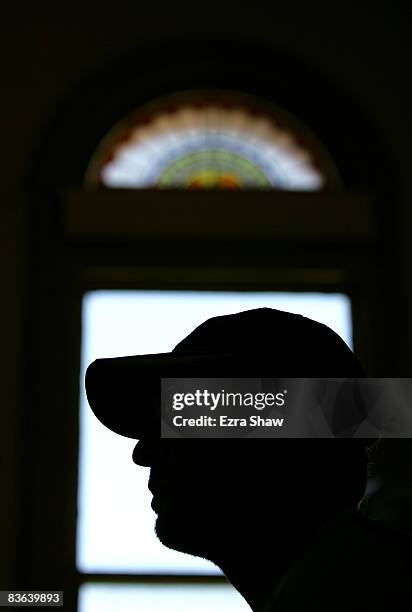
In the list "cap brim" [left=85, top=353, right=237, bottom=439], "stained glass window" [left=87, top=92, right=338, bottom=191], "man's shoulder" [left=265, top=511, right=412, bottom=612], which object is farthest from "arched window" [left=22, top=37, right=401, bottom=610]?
"man's shoulder" [left=265, top=511, right=412, bottom=612]

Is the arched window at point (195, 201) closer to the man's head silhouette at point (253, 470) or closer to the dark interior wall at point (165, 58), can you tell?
the dark interior wall at point (165, 58)

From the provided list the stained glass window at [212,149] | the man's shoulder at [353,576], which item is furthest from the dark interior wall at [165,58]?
the man's shoulder at [353,576]

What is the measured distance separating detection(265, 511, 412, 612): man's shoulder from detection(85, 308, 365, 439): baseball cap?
0.15 m

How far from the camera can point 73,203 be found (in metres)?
3.44

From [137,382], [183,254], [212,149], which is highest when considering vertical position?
[212,149]

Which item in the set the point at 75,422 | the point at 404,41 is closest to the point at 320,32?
the point at 404,41

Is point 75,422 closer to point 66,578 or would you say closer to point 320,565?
point 66,578

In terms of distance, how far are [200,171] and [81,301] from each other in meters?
0.67

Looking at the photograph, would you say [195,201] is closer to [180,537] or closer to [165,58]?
[165,58]

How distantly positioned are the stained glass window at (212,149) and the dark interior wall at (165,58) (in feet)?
0.61

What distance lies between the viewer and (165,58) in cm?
362

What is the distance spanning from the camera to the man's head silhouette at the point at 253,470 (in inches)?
32.6

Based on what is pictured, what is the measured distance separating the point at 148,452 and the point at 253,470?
0.12 meters

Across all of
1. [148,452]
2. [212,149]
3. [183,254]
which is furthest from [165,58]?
[148,452]
